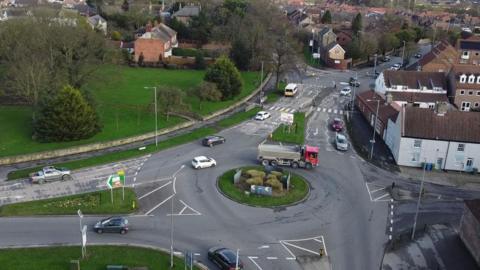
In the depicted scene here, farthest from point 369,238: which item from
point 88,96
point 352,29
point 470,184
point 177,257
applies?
point 352,29

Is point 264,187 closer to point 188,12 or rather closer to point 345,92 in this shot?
point 345,92

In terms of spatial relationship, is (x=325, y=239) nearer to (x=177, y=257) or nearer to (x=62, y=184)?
(x=177, y=257)

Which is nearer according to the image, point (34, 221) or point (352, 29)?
point (34, 221)

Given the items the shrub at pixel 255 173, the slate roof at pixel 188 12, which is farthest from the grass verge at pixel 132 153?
the slate roof at pixel 188 12

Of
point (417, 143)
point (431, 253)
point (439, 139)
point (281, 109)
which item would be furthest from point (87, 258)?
point (281, 109)

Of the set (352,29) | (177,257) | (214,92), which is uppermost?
(352,29)

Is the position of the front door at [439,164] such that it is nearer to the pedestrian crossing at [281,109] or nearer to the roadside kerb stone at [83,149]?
the pedestrian crossing at [281,109]
